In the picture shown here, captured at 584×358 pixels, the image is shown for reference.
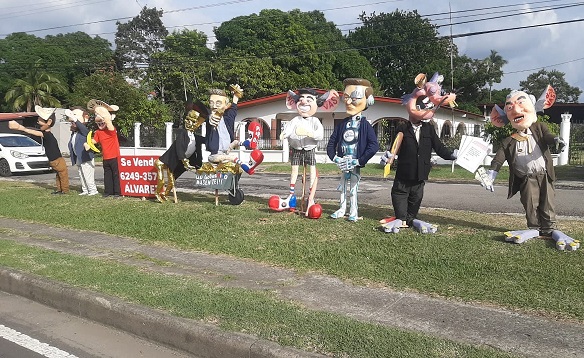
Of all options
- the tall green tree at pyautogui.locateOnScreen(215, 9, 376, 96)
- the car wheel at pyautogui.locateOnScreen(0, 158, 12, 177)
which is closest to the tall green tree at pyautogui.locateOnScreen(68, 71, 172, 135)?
the tall green tree at pyautogui.locateOnScreen(215, 9, 376, 96)

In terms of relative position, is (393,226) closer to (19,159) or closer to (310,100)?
(310,100)

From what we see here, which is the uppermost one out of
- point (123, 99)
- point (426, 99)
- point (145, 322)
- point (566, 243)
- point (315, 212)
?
point (123, 99)

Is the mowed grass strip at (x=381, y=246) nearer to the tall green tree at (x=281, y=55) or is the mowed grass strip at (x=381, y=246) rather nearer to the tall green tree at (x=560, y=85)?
the tall green tree at (x=281, y=55)

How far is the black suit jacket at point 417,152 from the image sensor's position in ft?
24.0

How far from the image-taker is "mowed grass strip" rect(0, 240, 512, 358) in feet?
13.1

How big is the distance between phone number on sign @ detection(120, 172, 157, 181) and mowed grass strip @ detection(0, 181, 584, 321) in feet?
2.60

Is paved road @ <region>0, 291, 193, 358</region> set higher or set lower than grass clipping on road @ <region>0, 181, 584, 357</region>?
lower

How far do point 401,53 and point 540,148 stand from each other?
146 feet

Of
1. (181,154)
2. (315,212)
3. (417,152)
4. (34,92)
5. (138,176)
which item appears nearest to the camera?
(417,152)

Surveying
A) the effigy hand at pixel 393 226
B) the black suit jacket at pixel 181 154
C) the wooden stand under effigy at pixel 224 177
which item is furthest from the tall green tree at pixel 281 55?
the effigy hand at pixel 393 226

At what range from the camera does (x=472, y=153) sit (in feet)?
22.5

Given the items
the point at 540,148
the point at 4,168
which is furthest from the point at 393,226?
the point at 4,168

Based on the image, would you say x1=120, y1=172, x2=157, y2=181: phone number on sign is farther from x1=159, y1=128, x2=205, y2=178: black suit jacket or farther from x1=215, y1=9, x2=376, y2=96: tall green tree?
x1=215, y1=9, x2=376, y2=96: tall green tree

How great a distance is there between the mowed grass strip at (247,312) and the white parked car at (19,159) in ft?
43.0
